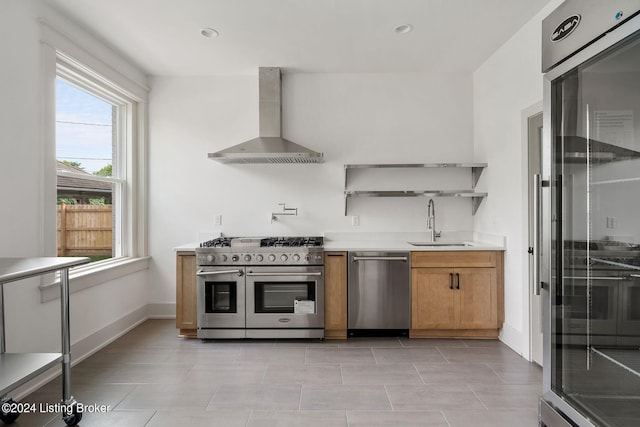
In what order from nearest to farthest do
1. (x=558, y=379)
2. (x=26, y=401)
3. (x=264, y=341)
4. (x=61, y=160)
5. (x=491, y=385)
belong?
(x=558, y=379)
(x=26, y=401)
(x=491, y=385)
(x=61, y=160)
(x=264, y=341)

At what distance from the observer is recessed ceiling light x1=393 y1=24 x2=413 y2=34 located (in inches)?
115

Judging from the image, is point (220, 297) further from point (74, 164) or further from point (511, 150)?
point (511, 150)

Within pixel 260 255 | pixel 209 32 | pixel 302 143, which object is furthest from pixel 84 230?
pixel 302 143

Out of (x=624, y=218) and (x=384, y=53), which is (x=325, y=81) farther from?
(x=624, y=218)

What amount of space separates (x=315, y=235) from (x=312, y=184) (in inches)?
22.0

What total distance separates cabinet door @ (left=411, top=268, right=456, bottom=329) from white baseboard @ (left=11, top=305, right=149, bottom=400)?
2.73m

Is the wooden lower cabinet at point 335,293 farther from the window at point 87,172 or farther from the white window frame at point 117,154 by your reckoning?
the window at point 87,172

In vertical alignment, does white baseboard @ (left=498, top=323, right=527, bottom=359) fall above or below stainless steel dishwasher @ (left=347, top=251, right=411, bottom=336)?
below

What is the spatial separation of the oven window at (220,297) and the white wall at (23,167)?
3.64 feet

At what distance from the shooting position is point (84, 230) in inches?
127

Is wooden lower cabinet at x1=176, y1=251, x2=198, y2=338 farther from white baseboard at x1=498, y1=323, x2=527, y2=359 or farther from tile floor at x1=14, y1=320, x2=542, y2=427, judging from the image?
white baseboard at x1=498, y1=323, x2=527, y2=359

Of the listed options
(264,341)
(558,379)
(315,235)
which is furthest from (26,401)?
(558,379)

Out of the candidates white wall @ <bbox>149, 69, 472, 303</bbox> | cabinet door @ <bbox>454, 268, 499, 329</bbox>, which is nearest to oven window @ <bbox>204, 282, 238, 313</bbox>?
white wall @ <bbox>149, 69, 472, 303</bbox>

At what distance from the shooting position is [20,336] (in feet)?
7.65
